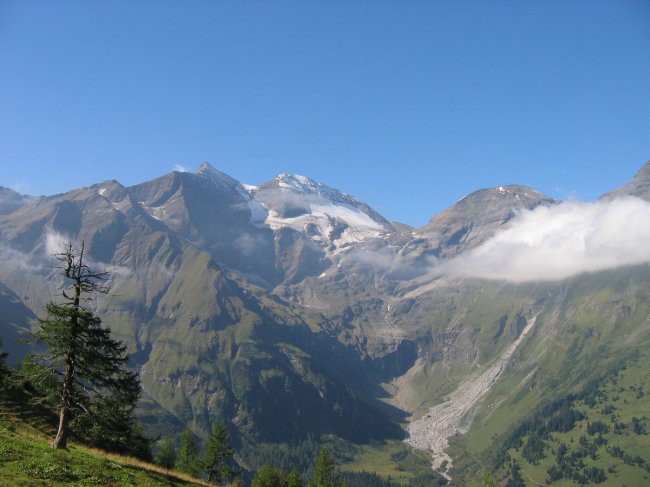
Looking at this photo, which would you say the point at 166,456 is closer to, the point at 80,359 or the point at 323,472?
the point at 323,472

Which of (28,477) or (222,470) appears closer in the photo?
(28,477)

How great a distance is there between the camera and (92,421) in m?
37.2

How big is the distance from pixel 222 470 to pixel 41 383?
66600 mm

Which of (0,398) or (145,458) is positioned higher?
(0,398)

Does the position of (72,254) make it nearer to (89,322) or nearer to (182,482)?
(89,322)

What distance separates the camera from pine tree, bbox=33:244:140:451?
119ft

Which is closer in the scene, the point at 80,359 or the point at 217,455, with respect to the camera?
the point at 80,359

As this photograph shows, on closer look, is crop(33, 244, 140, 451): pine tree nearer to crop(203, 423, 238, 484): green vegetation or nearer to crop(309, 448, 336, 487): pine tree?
crop(203, 423, 238, 484): green vegetation

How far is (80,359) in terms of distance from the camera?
37.6 m

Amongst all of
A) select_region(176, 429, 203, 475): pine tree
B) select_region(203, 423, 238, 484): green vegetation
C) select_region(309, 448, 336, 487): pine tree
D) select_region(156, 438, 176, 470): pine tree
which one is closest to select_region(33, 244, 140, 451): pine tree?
select_region(203, 423, 238, 484): green vegetation

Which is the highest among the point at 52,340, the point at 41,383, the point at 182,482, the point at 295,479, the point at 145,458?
the point at 52,340

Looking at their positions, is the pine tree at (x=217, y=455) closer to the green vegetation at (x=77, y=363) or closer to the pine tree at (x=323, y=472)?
the pine tree at (x=323, y=472)

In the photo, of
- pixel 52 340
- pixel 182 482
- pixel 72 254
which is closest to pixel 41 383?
pixel 52 340

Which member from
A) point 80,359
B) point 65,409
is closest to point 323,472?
point 65,409
